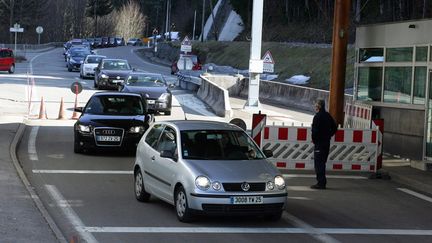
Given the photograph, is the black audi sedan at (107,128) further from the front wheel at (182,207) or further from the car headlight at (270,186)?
the car headlight at (270,186)

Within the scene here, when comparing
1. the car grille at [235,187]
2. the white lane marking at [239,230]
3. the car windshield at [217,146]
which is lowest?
the white lane marking at [239,230]

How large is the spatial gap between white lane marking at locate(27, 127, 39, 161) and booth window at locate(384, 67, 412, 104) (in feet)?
29.0

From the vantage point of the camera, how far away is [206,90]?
34.9 meters

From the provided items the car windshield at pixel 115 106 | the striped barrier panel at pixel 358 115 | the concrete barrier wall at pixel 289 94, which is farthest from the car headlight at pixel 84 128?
the concrete barrier wall at pixel 289 94

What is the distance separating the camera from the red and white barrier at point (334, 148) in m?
15.5

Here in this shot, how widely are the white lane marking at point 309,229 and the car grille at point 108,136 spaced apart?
673 centimetres

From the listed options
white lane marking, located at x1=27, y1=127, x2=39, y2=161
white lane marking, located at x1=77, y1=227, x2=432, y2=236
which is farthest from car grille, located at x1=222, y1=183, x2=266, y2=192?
white lane marking, located at x1=27, y1=127, x2=39, y2=161

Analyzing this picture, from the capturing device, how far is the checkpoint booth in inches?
637

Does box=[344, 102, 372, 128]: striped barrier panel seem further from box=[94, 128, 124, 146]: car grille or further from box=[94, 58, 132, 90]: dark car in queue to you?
box=[94, 58, 132, 90]: dark car in queue

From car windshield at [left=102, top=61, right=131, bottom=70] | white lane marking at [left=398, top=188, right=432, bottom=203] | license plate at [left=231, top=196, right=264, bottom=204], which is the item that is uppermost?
car windshield at [left=102, top=61, right=131, bottom=70]

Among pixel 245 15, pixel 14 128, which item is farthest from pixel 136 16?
pixel 14 128

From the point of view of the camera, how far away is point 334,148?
1570 centimetres

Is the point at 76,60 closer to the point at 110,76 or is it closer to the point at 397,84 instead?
the point at 110,76

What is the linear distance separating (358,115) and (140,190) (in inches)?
350
